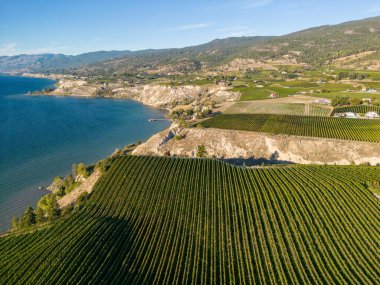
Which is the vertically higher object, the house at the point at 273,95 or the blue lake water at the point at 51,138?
the house at the point at 273,95

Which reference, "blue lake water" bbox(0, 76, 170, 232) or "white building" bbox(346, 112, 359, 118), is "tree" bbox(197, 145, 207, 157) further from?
"white building" bbox(346, 112, 359, 118)

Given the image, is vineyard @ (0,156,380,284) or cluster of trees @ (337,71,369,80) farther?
cluster of trees @ (337,71,369,80)

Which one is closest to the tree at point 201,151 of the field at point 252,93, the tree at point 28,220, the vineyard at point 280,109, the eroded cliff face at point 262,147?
the eroded cliff face at point 262,147

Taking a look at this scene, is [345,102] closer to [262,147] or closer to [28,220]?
[262,147]

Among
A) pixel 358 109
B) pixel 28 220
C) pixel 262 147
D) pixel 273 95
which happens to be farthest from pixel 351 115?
pixel 28 220

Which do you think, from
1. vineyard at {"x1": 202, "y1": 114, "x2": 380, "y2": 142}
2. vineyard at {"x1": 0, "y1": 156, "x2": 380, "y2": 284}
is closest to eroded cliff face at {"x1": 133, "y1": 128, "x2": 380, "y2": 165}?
vineyard at {"x1": 202, "y1": 114, "x2": 380, "y2": 142}

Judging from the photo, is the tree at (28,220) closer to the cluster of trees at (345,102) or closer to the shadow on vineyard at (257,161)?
the shadow on vineyard at (257,161)
